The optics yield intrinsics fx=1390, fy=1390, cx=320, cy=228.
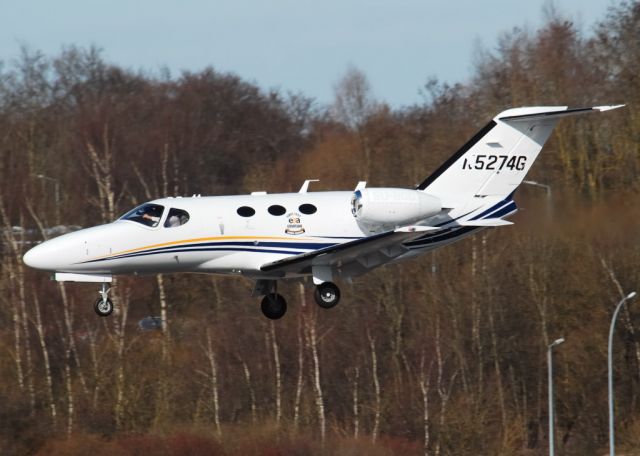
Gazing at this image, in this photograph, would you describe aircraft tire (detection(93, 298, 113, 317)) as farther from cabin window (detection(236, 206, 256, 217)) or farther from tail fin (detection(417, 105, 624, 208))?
tail fin (detection(417, 105, 624, 208))

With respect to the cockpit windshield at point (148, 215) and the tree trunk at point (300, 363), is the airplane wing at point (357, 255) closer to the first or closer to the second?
the cockpit windshield at point (148, 215)

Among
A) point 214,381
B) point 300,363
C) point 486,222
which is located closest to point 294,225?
point 486,222

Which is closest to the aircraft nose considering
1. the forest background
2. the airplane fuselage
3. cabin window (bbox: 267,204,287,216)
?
the airplane fuselage

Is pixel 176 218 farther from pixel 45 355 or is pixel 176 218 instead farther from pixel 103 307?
pixel 45 355

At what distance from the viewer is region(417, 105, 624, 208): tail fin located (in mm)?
27797

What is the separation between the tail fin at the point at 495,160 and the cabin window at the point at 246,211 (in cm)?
370

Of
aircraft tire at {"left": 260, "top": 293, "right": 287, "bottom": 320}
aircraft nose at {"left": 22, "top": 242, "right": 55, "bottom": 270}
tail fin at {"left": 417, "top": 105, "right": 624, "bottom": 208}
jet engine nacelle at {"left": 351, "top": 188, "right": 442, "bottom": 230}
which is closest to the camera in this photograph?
jet engine nacelle at {"left": 351, "top": 188, "right": 442, "bottom": 230}

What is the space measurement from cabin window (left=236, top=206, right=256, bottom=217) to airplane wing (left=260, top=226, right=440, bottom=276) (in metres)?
Result: 1.01

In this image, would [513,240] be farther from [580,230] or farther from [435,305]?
[580,230]

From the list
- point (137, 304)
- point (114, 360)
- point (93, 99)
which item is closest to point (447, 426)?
point (114, 360)

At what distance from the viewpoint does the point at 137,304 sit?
5444cm

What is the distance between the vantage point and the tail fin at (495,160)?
27797 mm

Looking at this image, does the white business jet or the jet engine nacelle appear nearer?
the jet engine nacelle

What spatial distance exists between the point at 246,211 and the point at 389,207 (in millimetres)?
2722
